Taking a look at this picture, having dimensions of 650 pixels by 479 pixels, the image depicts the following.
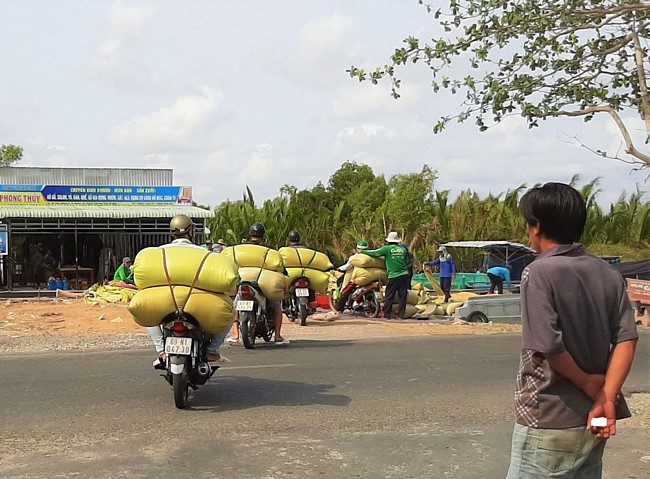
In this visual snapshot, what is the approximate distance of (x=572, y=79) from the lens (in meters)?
8.02

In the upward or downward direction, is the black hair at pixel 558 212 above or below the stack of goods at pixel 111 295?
above

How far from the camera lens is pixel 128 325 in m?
15.7

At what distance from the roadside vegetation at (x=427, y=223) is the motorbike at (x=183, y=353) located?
2383 centimetres

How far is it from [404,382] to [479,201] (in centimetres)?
2515

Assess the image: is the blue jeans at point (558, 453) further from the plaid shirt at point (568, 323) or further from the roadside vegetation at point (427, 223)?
the roadside vegetation at point (427, 223)

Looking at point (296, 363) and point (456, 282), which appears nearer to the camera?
point (296, 363)

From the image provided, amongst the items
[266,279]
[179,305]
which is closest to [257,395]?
[179,305]

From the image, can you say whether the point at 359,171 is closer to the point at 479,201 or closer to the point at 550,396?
the point at 479,201

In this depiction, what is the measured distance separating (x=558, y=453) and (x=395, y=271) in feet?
46.6

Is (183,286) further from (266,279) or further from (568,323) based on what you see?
(568,323)

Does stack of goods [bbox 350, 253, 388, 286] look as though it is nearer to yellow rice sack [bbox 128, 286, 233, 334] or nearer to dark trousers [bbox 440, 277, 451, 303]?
dark trousers [bbox 440, 277, 451, 303]

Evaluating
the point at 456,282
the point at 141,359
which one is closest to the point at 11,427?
the point at 141,359

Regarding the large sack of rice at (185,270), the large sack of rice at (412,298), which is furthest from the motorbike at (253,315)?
the large sack of rice at (412,298)

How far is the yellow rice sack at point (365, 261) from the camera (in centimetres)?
1788
